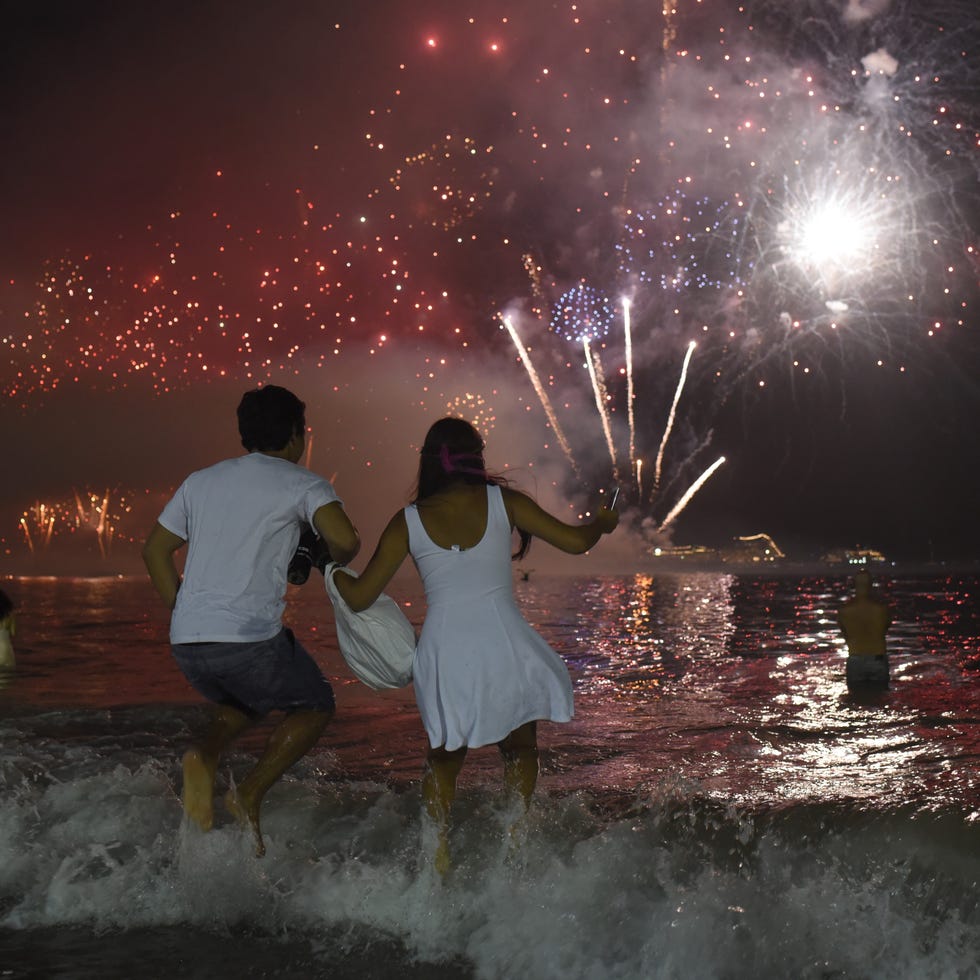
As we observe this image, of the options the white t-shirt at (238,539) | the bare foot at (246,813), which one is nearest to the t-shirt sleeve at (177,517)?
the white t-shirt at (238,539)

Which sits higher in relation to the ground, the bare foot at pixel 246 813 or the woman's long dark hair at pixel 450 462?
the woman's long dark hair at pixel 450 462

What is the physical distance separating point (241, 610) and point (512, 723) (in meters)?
1.14

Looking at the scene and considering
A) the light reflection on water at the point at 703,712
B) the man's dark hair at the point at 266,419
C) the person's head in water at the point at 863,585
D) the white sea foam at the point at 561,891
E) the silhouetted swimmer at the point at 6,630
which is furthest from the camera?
the person's head in water at the point at 863,585

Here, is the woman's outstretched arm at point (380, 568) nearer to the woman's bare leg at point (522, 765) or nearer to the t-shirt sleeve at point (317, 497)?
the t-shirt sleeve at point (317, 497)

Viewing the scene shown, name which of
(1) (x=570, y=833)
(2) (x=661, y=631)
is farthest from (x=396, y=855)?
(2) (x=661, y=631)

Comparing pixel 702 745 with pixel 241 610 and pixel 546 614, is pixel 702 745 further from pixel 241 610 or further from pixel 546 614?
pixel 546 614

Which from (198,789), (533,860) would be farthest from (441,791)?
(198,789)

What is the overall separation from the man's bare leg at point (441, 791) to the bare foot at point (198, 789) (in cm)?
89

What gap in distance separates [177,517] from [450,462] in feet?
3.69

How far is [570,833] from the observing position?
5281 mm

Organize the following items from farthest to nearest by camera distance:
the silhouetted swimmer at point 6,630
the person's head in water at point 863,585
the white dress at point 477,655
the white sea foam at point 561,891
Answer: the person's head in water at point 863,585 → the silhouetted swimmer at point 6,630 → the white dress at point 477,655 → the white sea foam at point 561,891

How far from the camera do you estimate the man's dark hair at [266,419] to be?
4555mm

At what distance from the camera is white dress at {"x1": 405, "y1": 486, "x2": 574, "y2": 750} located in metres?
4.27

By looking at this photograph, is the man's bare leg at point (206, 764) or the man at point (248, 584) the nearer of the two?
the man at point (248, 584)
